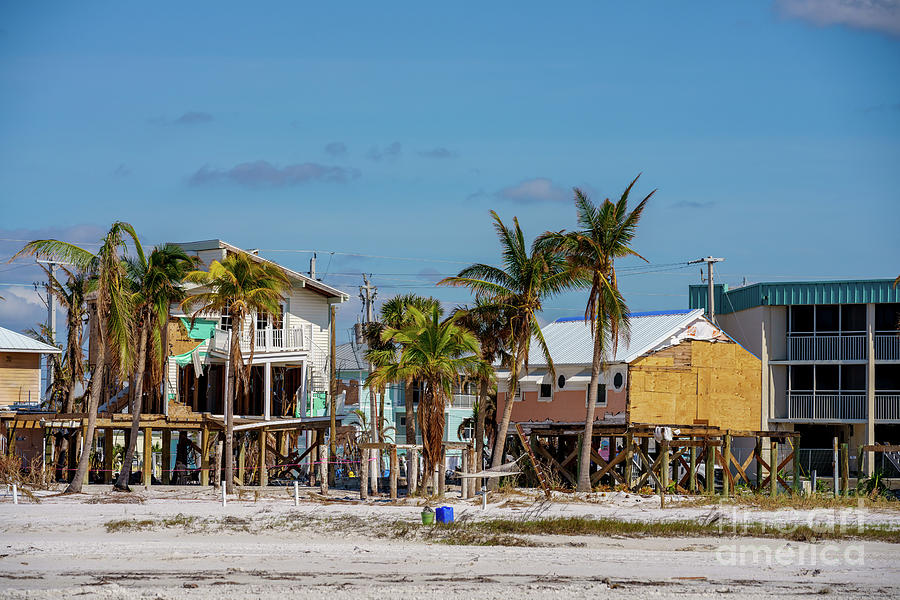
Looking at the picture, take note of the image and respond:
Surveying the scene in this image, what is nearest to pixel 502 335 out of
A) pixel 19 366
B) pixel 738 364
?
pixel 738 364

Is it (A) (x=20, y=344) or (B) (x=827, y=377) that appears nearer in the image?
(A) (x=20, y=344)

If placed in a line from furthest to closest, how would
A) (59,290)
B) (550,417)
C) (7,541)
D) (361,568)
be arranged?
(59,290) < (550,417) < (7,541) < (361,568)

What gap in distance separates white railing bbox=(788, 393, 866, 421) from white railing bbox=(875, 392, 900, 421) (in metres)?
0.55

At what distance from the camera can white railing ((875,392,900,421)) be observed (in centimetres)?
4847

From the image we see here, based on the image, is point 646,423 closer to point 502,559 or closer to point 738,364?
point 738,364

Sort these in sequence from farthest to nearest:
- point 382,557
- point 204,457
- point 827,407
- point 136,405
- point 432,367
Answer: point 827,407
point 204,457
point 136,405
point 432,367
point 382,557

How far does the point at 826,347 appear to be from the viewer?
164 feet

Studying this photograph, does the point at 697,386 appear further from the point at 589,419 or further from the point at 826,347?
the point at 826,347

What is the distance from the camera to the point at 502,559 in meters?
23.9

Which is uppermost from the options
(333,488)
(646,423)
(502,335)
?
(502,335)

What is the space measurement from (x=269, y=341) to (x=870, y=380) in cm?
2448

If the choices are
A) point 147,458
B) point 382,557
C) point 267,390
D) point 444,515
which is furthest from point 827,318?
point 382,557

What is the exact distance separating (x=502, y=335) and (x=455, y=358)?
3004 mm

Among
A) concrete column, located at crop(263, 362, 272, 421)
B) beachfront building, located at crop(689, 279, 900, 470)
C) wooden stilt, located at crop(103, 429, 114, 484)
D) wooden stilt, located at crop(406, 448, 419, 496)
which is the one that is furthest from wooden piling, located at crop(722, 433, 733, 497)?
wooden stilt, located at crop(103, 429, 114, 484)
